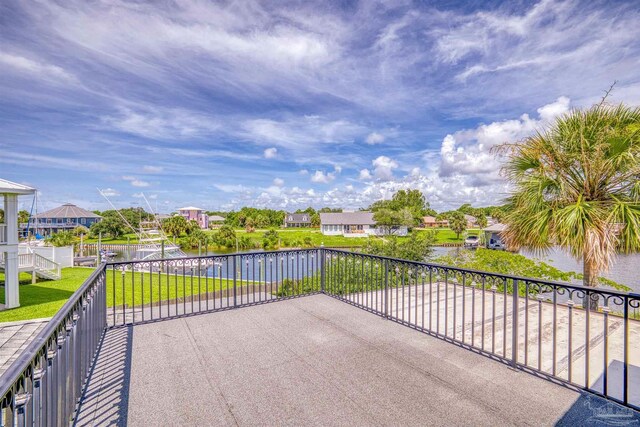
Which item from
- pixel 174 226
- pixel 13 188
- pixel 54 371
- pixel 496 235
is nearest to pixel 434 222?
pixel 174 226

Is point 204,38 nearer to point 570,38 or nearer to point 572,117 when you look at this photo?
point 572,117

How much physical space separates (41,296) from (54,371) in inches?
452

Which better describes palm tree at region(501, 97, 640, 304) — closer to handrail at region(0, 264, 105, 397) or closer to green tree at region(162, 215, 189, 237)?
handrail at region(0, 264, 105, 397)

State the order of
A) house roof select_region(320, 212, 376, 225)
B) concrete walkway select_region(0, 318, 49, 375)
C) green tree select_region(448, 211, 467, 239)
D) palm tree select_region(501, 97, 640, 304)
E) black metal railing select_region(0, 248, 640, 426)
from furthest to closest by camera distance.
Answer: house roof select_region(320, 212, 376, 225) < green tree select_region(448, 211, 467, 239) < palm tree select_region(501, 97, 640, 304) < concrete walkway select_region(0, 318, 49, 375) < black metal railing select_region(0, 248, 640, 426)

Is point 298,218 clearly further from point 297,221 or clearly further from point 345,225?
point 345,225

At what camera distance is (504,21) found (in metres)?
7.34

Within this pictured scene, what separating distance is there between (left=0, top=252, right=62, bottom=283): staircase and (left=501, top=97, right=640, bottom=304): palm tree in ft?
51.9

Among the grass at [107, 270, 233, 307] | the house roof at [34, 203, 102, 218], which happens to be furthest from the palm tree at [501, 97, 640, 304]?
the house roof at [34, 203, 102, 218]

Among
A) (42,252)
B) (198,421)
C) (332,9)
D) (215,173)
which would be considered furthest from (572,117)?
(215,173)

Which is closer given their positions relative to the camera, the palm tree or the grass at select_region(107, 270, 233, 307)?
the grass at select_region(107, 270, 233, 307)

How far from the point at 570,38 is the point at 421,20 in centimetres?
346

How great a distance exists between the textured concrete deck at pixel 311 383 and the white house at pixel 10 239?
7.79 metres

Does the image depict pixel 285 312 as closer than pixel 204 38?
Yes

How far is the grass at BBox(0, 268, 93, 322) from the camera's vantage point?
763 centimetres
